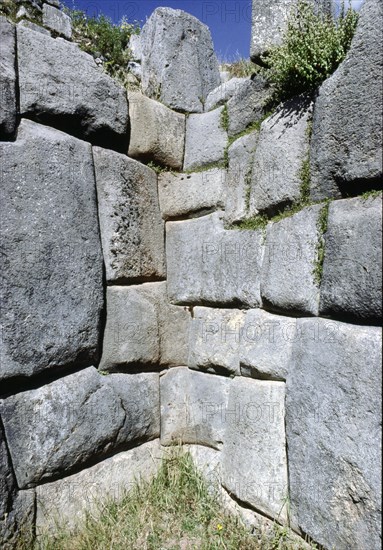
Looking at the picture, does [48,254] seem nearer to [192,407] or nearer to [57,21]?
[192,407]

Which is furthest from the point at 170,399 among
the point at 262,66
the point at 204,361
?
the point at 262,66

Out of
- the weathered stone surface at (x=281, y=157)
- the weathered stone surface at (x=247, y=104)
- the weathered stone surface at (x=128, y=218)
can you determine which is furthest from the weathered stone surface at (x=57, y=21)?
the weathered stone surface at (x=281, y=157)

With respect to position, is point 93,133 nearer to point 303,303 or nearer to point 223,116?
point 223,116

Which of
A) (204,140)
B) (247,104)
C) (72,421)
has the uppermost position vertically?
(247,104)

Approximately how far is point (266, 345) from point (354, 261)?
65 cm

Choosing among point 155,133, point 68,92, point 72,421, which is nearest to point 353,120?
point 155,133

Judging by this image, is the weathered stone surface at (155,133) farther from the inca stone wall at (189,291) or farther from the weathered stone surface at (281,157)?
the weathered stone surface at (281,157)

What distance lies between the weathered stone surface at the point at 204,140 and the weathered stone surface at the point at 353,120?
0.76m

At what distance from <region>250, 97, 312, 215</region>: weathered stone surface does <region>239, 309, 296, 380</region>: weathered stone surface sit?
1.87 ft

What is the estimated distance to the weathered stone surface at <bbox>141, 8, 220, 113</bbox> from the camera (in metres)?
2.99

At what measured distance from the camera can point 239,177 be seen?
8.44 ft

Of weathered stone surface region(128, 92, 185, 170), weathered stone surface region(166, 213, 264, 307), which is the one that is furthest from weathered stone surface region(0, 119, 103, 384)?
weathered stone surface region(166, 213, 264, 307)

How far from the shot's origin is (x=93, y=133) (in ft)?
8.27

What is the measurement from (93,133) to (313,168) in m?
1.22
